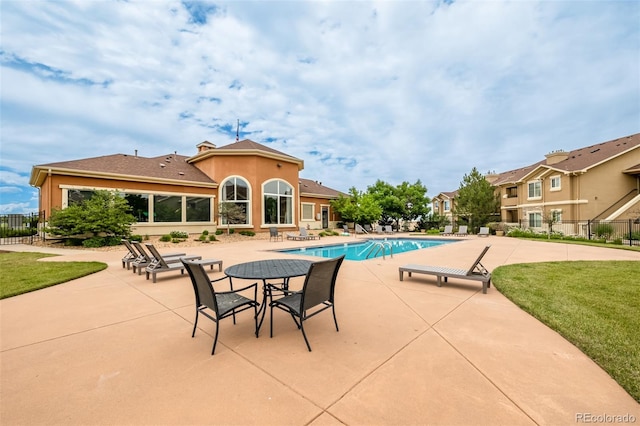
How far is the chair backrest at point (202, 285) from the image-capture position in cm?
296

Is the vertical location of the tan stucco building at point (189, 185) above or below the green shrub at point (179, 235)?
above

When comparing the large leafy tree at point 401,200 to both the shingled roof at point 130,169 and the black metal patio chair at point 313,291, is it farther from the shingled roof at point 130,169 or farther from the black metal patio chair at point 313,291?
the black metal patio chair at point 313,291

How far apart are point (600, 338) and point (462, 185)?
2614 cm

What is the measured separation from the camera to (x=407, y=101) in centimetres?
2234

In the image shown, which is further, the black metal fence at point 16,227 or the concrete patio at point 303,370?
the black metal fence at point 16,227

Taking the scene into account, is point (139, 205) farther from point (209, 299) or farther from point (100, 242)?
point (209, 299)

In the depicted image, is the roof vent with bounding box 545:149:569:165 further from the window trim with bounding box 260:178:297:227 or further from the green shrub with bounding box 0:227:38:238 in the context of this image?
the green shrub with bounding box 0:227:38:238

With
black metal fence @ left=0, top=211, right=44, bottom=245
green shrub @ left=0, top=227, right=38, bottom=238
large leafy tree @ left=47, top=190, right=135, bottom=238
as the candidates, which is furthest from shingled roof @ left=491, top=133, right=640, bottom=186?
green shrub @ left=0, top=227, right=38, bottom=238

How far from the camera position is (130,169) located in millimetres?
17312

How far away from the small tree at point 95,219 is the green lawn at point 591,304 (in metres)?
17.0

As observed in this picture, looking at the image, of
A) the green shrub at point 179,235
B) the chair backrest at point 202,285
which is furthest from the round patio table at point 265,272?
the green shrub at point 179,235

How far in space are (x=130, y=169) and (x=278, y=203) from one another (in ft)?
33.4

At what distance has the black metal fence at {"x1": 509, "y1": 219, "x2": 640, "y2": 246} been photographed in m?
16.1

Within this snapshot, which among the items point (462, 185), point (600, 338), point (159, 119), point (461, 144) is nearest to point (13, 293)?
point (600, 338)
